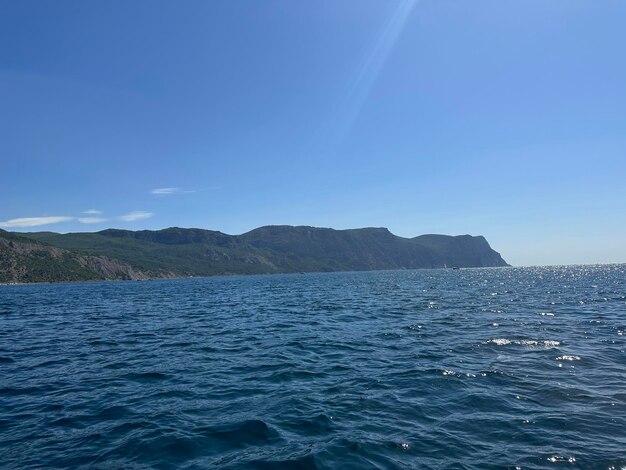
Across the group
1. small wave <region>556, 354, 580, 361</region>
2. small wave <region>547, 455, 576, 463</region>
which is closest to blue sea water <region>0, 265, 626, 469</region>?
small wave <region>547, 455, 576, 463</region>

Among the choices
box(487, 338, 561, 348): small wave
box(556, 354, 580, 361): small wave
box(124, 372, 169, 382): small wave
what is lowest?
box(556, 354, 580, 361): small wave

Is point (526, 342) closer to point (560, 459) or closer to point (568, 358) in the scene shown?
point (568, 358)

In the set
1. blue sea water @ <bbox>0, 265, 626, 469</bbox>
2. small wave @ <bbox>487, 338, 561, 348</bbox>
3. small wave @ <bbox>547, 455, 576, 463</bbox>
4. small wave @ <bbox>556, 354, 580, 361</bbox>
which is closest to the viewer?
small wave @ <bbox>547, 455, 576, 463</bbox>

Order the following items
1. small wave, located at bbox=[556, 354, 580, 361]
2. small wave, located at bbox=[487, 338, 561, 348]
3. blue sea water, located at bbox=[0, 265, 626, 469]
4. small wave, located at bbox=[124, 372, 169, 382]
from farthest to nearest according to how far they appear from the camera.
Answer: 1. small wave, located at bbox=[487, 338, 561, 348]
2. small wave, located at bbox=[556, 354, 580, 361]
3. small wave, located at bbox=[124, 372, 169, 382]
4. blue sea water, located at bbox=[0, 265, 626, 469]

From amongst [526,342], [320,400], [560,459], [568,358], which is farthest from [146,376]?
[526,342]

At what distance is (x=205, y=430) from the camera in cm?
1235

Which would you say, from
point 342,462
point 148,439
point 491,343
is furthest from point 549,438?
point 491,343

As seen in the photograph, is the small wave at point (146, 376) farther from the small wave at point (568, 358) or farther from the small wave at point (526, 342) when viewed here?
the small wave at point (568, 358)

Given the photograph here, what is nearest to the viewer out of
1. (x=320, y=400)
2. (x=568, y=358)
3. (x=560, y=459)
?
(x=560, y=459)

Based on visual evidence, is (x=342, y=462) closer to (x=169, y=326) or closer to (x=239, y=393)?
(x=239, y=393)

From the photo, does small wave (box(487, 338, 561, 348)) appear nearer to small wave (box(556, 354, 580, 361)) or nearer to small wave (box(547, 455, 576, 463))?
small wave (box(556, 354, 580, 361))

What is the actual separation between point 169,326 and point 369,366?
78.5ft

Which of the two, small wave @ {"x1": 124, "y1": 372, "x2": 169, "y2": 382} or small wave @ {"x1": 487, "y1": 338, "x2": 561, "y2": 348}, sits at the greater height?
small wave @ {"x1": 124, "y1": 372, "x2": 169, "y2": 382}

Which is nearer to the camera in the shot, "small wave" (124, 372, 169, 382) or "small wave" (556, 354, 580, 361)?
"small wave" (124, 372, 169, 382)
